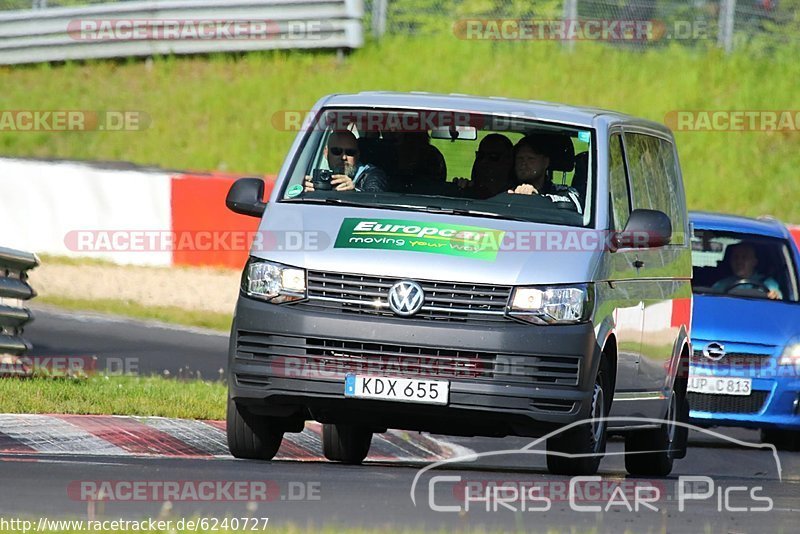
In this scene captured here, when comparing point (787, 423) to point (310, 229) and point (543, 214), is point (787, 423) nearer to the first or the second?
point (543, 214)

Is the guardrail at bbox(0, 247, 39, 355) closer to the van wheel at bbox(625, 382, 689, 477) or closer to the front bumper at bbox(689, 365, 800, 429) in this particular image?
the van wheel at bbox(625, 382, 689, 477)

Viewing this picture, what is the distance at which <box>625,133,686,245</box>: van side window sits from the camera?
10.7 metres

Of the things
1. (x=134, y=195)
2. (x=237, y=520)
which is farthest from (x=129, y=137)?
(x=237, y=520)

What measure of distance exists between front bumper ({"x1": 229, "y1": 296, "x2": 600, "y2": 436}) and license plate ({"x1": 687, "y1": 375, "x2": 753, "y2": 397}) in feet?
14.5

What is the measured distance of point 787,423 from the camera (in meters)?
13.4

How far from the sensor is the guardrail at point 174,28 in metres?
25.2

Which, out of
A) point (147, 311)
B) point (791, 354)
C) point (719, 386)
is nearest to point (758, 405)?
point (719, 386)

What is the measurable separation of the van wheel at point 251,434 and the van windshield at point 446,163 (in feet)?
3.88

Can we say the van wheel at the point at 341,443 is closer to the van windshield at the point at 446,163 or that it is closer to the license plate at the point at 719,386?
the van windshield at the point at 446,163

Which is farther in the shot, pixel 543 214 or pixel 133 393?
pixel 133 393

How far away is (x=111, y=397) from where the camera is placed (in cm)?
1165

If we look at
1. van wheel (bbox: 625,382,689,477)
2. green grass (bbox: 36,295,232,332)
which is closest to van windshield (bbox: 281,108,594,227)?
van wheel (bbox: 625,382,689,477)

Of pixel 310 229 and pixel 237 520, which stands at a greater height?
pixel 310 229

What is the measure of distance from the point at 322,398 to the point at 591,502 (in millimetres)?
1476
